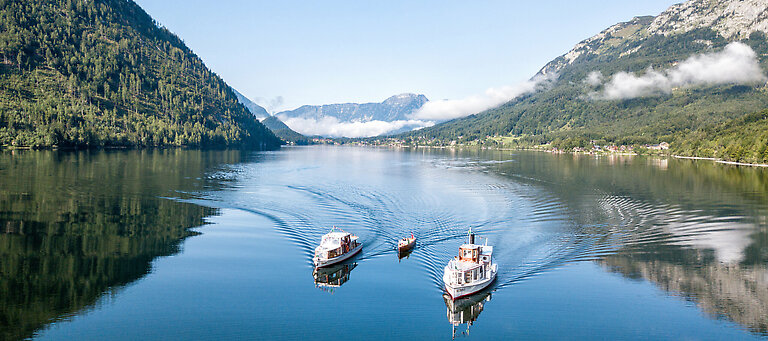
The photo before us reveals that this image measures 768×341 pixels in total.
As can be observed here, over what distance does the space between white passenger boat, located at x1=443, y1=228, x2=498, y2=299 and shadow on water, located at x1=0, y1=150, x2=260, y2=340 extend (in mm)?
18821

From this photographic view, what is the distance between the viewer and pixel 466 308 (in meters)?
25.0

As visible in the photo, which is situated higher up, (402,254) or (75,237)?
(75,237)

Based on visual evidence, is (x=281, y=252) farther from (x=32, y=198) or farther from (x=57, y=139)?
(x=57, y=139)

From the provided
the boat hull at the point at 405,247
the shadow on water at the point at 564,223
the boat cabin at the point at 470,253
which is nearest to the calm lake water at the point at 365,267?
the shadow on water at the point at 564,223

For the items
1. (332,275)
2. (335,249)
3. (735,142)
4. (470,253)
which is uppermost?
(735,142)

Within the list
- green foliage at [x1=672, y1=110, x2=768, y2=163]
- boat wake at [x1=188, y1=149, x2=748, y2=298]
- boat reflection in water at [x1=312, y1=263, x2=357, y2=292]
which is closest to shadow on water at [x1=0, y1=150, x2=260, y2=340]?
boat wake at [x1=188, y1=149, x2=748, y2=298]

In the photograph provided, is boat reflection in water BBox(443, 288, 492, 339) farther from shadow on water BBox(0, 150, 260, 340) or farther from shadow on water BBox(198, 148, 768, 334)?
shadow on water BBox(0, 150, 260, 340)

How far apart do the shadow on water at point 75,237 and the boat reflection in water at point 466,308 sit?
729 inches

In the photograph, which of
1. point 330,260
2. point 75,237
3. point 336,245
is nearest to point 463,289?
point 330,260

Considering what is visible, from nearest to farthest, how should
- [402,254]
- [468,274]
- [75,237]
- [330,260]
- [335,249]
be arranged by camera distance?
[468,274]
[330,260]
[335,249]
[402,254]
[75,237]

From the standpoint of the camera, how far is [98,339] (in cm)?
1983

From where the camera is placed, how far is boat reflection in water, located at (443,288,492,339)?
23266mm

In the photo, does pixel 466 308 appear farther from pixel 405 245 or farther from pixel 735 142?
pixel 735 142

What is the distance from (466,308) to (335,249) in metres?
10.8
